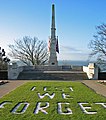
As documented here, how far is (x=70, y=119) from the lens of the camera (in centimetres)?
715

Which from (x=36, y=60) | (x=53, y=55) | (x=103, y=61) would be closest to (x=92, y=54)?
(x=103, y=61)

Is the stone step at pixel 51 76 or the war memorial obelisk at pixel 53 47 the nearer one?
the stone step at pixel 51 76

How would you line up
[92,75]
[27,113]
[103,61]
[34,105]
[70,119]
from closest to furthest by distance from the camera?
1. [70,119]
2. [27,113]
3. [34,105]
4. [92,75]
5. [103,61]

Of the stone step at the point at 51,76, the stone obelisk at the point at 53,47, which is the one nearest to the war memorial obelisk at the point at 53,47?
the stone obelisk at the point at 53,47

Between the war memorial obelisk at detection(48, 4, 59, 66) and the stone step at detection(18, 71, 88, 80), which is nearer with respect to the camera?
the stone step at detection(18, 71, 88, 80)

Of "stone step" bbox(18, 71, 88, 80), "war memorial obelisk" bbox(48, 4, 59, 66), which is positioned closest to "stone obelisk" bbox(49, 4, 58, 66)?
"war memorial obelisk" bbox(48, 4, 59, 66)

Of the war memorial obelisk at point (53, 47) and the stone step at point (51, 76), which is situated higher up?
the war memorial obelisk at point (53, 47)

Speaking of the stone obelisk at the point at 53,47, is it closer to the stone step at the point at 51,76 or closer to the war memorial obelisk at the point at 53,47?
the war memorial obelisk at the point at 53,47

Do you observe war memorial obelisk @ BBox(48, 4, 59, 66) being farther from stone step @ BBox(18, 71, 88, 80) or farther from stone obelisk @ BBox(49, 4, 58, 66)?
stone step @ BBox(18, 71, 88, 80)

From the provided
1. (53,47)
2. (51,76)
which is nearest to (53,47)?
(53,47)

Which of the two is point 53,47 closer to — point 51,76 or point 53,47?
point 53,47

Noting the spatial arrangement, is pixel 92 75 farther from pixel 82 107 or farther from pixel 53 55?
pixel 82 107

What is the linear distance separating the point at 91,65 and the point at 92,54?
8448mm

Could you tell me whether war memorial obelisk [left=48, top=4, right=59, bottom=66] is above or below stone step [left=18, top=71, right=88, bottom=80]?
above
